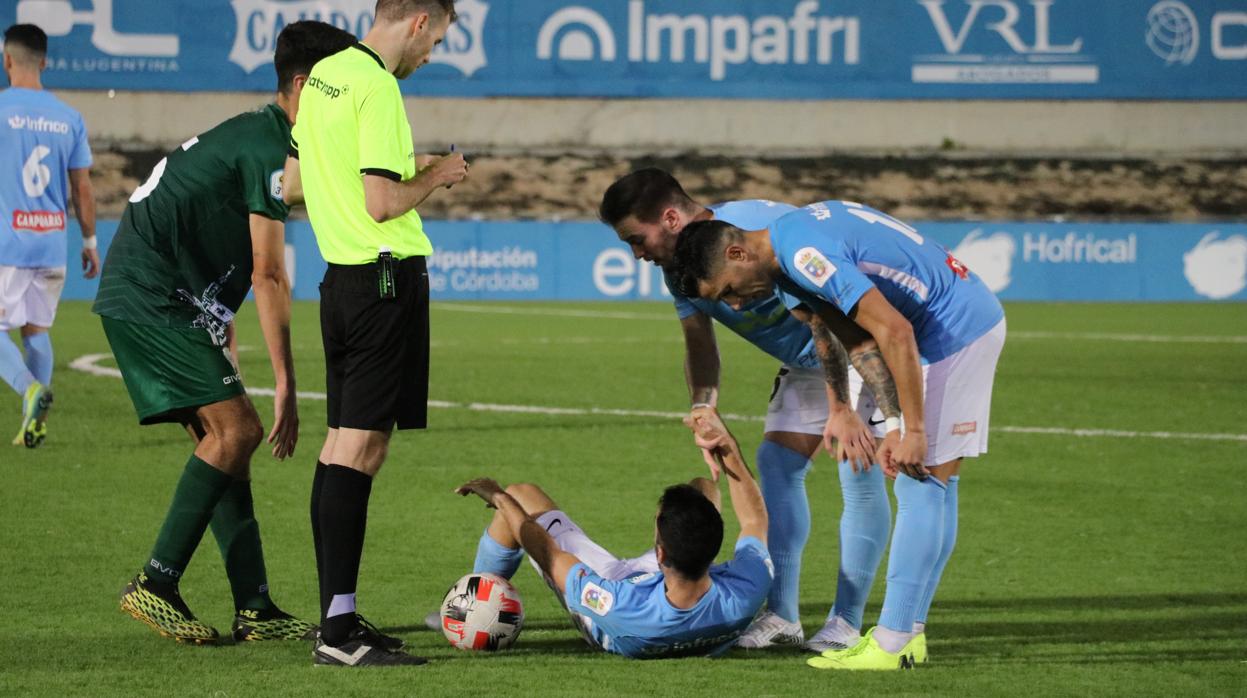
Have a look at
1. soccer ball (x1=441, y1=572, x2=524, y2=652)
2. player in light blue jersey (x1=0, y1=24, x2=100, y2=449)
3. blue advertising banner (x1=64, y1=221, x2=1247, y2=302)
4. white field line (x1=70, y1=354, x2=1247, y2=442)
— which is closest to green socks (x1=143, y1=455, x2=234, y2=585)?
soccer ball (x1=441, y1=572, x2=524, y2=652)

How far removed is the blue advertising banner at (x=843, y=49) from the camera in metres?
33.0

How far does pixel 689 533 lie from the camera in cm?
493

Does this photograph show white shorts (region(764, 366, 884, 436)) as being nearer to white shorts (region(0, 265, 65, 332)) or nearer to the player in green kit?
the player in green kit

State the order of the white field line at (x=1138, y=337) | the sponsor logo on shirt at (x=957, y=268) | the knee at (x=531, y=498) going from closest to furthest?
the sponsor logo on shirt at (x=957, y=268) < the knee at (x=531, y=498) < the white field line at (x=1138, y=337)

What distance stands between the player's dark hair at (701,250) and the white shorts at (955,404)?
2.66ft

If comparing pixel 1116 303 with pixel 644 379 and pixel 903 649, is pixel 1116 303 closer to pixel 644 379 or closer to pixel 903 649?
pixel 644 379

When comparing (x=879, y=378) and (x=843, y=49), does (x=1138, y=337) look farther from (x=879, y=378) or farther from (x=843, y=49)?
(x=843, y=49)

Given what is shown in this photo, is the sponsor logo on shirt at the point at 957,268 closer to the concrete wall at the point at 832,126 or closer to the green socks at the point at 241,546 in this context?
the green socks at the point at 241,546

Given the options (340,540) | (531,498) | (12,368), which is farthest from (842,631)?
(12,368)

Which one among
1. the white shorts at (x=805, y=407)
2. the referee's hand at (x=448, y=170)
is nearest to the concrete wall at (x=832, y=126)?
the white shorts at (x=805, y=407)

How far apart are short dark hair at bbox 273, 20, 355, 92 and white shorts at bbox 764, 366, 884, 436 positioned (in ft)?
6.36

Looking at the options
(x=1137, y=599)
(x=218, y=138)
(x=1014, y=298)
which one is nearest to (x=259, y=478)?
(x=218, y=138)

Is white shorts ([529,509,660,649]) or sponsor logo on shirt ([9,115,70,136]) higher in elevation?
sponsor logo on shirt ([9,115,70,136])

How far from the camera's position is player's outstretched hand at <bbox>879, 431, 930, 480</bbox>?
486 centimetres
